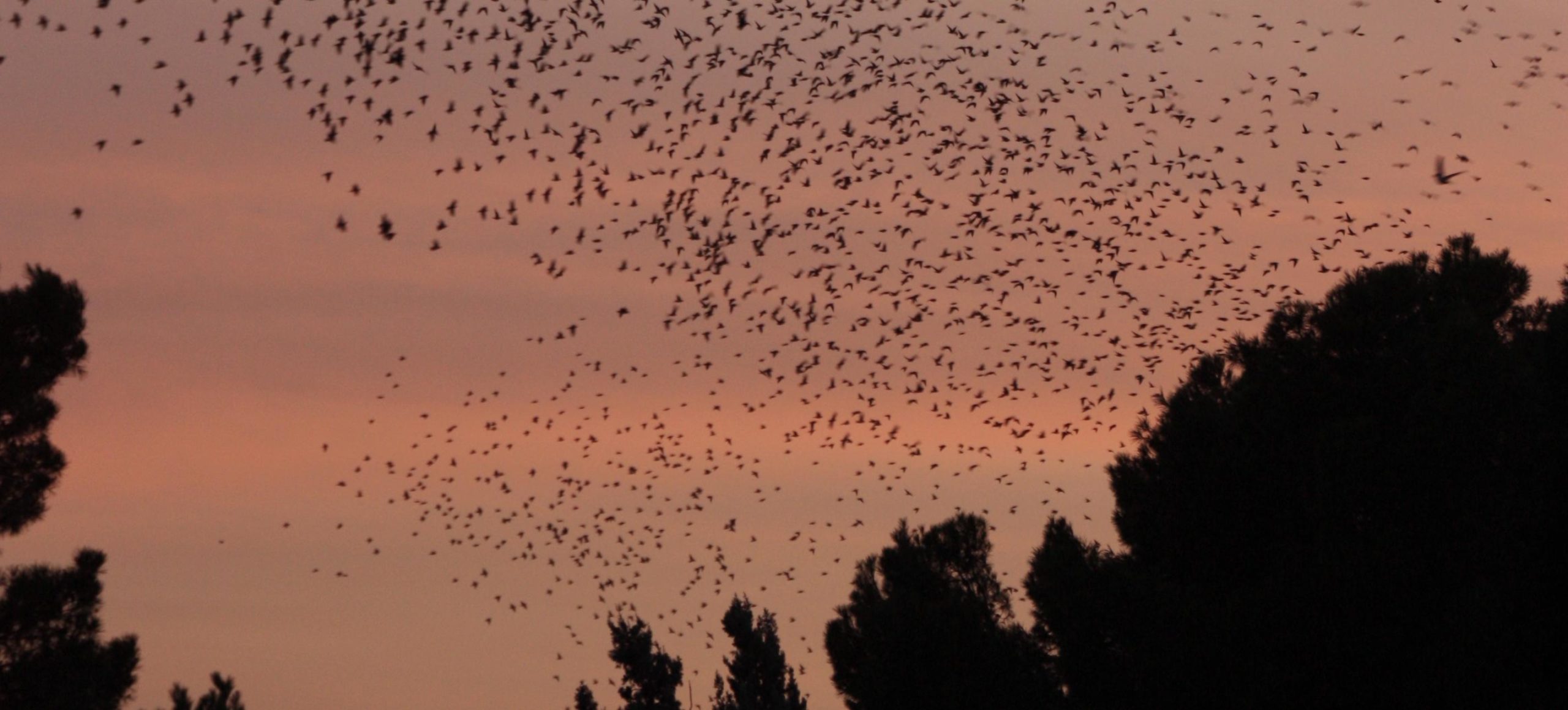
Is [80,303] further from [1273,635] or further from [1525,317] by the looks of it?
[1525,317]

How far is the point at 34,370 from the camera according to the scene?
37875mm

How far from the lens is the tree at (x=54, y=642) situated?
116 ft

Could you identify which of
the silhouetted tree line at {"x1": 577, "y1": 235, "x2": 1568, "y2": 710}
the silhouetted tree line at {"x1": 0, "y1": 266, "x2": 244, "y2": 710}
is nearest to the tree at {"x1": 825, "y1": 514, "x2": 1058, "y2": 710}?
the silhouetted tree line at {"x1": 577, "y1": 235, "x2": 1568, "y2": 710}

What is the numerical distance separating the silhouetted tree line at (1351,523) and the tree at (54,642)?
16722 millimetres

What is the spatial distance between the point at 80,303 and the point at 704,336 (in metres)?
12.5

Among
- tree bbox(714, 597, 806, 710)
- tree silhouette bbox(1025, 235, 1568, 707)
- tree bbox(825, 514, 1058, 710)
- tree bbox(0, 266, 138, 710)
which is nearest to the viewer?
tree silhouette bbox(1025, 235, 1568, 707)

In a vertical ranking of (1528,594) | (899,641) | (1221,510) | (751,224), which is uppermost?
(751,224)

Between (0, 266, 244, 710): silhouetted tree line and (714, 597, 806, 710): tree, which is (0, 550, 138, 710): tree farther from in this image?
(714, 597, 806, 710): tree

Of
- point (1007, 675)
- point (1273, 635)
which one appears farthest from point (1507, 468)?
point (1007, 675)

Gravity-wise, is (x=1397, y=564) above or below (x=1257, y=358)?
below

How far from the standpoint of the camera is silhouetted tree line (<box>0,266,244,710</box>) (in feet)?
116

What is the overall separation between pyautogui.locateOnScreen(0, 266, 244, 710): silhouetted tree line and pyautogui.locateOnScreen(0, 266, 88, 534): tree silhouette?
0.05 ft

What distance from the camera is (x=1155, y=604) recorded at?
114 feet

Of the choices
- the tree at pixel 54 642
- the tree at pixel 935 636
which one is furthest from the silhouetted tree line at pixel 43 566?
the tree at pixel 935 636
